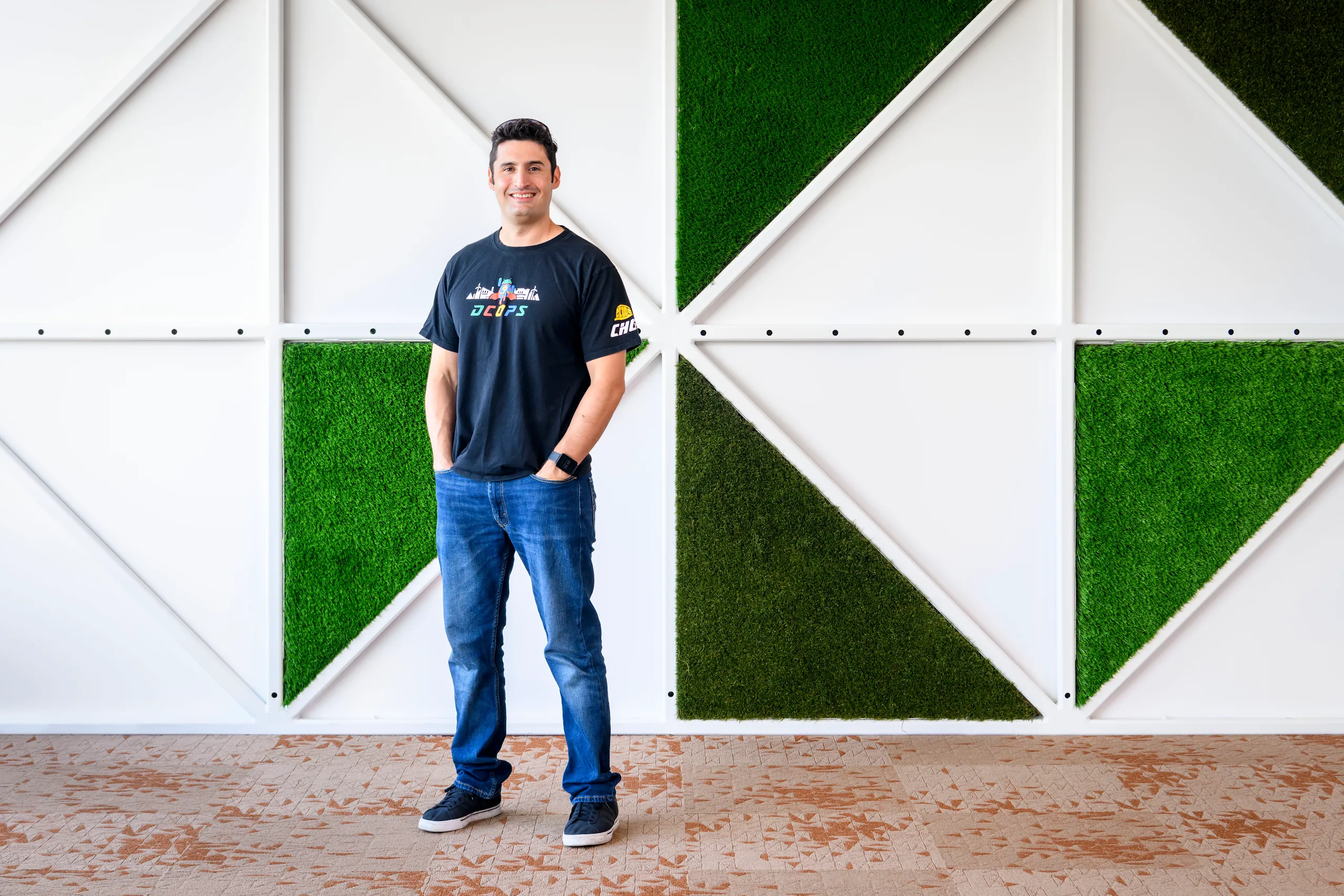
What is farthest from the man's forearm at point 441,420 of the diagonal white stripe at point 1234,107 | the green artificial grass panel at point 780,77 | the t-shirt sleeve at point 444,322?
the diagonal white stripe at point 1234,107

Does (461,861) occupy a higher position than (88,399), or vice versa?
(88,399)

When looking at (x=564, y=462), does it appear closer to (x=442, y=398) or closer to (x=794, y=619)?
(x=442, y=398)

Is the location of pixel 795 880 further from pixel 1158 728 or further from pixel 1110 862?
pixel 1158 728

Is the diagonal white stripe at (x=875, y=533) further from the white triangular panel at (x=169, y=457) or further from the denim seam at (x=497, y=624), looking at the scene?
the white triangular panel at (x=169, y=457)

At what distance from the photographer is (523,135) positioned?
2422mm

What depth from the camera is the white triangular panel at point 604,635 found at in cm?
329

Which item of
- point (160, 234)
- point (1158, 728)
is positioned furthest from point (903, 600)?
point (160, 234)

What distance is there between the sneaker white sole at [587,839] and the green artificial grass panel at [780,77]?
1.86 m

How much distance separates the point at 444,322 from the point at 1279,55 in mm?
2700

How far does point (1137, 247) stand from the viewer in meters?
3.29

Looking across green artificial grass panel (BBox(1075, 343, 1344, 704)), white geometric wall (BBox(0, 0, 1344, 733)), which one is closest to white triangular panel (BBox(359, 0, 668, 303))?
white geometric wall (BBox(0, 0, 1344, 733))

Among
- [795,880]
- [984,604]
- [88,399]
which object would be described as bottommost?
[795,880]

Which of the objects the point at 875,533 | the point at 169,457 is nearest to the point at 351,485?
the point at 169,457

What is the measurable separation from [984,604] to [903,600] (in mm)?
268
